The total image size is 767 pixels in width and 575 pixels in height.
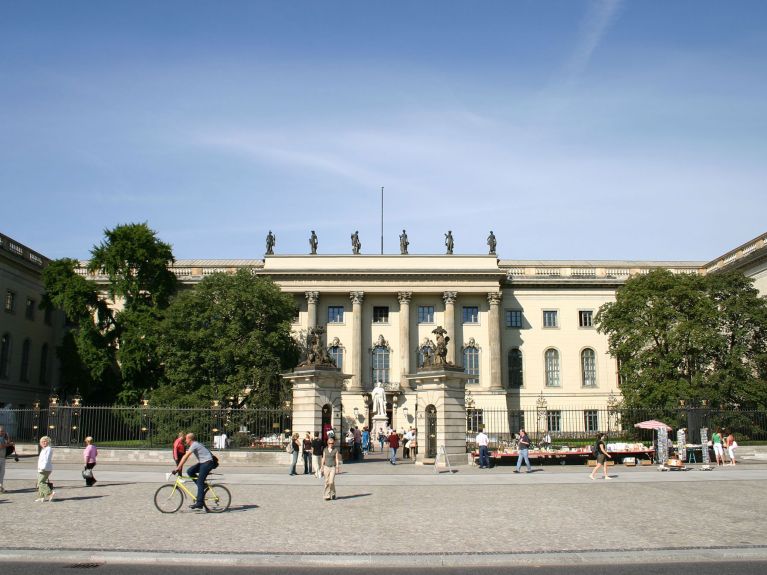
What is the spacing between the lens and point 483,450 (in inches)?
1280

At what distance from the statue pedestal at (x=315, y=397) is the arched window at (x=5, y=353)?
36.7m

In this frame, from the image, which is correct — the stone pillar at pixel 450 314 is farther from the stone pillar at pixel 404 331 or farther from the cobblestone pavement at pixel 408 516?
the cobblestone pavement at pixel 408 516

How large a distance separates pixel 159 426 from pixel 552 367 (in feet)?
143

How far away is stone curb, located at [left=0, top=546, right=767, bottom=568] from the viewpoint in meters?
12.6

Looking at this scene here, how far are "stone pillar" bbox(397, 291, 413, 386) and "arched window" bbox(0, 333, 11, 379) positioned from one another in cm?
3273

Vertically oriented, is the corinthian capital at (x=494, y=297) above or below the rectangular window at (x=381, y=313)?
above

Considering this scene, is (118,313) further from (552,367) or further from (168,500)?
(168,500)

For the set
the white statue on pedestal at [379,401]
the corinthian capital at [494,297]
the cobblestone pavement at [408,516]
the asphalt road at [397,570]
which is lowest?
the asphalt road at [397,570]

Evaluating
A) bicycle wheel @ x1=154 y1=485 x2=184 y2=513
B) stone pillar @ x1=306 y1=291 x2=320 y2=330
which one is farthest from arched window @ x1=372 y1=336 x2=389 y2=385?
bicycle wheel @ x1=154 y1=485 x2=184 y2=513

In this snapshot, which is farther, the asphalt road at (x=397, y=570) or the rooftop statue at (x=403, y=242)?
the rooftop statue at (x=403, y=242)

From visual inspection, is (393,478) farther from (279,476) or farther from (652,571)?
(652,571)

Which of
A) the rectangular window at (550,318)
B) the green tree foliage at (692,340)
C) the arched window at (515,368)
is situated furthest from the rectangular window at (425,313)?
the green tree foliage at (692,340)

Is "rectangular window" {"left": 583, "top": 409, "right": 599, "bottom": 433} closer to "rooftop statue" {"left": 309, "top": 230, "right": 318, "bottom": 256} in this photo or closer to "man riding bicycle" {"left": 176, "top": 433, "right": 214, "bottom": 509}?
"rooftop statue" {"left": 309, "top": 230, "right": 318, "bottom": 256}

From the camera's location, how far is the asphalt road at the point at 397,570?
11.8 metres
